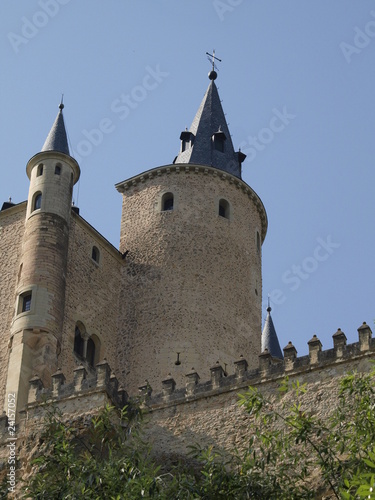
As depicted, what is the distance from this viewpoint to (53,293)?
35312 mm

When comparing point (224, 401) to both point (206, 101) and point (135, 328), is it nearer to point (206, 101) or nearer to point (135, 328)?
point (135, 328)

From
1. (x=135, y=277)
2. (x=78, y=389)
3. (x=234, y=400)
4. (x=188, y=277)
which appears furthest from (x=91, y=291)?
(x=234, y=400)

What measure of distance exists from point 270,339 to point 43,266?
16.6 metres

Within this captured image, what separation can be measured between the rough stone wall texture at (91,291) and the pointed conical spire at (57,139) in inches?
82.2

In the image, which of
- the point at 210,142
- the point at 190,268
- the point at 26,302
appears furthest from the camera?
the point at 210,142

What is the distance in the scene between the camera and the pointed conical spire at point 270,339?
49594 mm

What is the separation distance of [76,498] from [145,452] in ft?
19.2

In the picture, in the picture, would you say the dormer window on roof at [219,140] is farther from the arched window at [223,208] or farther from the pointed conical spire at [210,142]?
the arched window at [223,208]

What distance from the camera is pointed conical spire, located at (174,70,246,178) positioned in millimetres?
42344

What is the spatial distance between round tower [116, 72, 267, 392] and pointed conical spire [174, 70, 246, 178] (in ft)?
0.26

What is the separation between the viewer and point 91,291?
3738 cm

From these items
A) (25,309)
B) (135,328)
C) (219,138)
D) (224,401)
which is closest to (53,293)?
(25,309)

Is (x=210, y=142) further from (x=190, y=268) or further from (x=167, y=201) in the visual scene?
(x=190, y=268)

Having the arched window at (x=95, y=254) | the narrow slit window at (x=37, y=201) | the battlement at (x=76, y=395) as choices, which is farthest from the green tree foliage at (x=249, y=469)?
the arched window at (x=95, y=254)
